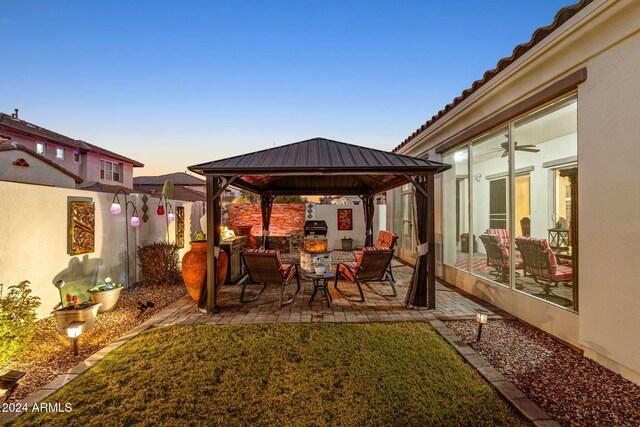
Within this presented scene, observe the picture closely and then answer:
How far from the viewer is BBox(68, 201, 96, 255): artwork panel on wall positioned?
4.84 meters

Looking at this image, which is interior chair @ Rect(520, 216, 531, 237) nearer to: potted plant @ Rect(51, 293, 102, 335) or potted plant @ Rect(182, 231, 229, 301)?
potted plant @ Rect(182, 231, 229, 301)

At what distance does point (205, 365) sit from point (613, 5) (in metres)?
5.41

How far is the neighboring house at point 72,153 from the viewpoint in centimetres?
1352

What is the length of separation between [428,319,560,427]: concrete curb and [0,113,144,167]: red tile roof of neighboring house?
60.7 ft

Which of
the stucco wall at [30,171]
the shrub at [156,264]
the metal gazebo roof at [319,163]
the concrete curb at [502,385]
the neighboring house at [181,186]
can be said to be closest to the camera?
the concrete curb at [502,385]

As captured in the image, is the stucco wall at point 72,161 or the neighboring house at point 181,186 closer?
the stucco wall at point 72,161

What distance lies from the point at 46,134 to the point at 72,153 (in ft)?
4.73

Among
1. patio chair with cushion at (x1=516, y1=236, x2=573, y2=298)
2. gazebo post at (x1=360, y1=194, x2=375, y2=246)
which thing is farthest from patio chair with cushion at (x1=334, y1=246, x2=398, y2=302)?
gazebo post at (x1=360, y1=194, x2=375, y2=246)

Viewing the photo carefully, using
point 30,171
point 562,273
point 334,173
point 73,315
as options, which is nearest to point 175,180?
point 30,171

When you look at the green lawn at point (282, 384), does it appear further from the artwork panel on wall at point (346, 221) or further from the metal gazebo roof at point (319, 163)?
the artwork panel on wall at point (346, 221)

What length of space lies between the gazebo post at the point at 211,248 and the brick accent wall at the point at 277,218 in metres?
9.04

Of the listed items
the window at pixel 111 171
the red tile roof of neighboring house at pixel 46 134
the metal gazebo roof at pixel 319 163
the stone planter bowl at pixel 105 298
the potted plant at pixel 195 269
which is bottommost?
the stone planter bowl at pixel 105 298

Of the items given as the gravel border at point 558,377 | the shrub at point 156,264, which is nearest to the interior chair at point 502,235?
the gravel border at point 558,377

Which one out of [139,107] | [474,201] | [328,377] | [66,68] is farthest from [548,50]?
[139,107]
